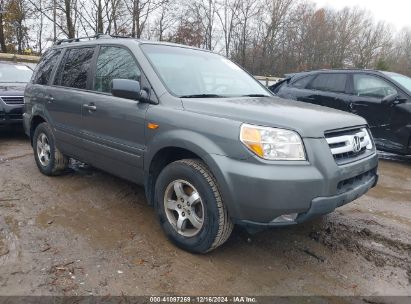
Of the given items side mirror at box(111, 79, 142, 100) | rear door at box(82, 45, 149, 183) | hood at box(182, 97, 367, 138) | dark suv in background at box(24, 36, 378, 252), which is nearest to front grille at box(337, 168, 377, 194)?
dark suv in background at box(24, 36, 378, 252)

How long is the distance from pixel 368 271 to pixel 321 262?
1.21 ft

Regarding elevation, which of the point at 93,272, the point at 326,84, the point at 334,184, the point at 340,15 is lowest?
the point at 93,272

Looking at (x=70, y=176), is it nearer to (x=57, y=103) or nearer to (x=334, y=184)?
(x=57, y=103)

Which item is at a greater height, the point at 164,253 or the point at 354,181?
the point at 354,181

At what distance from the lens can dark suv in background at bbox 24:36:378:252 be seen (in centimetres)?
270

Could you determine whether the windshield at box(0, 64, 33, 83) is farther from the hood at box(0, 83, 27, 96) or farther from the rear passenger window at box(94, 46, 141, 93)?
the rear passenger window at box(94, 46, 141, 93)

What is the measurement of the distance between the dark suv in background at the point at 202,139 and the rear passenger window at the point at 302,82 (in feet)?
14.1

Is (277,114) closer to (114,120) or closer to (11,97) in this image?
(114,120)

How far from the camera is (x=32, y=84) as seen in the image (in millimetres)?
5414

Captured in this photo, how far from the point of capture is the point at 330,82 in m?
7.85

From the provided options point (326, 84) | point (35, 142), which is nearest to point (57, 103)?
point (35, 142)

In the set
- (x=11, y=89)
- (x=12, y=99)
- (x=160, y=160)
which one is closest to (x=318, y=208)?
(x=160, y=160)

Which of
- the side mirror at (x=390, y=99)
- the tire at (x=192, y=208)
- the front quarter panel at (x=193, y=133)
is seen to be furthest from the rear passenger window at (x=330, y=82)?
the tire at (x=192, y=208)

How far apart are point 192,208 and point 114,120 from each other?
1.26 meters
